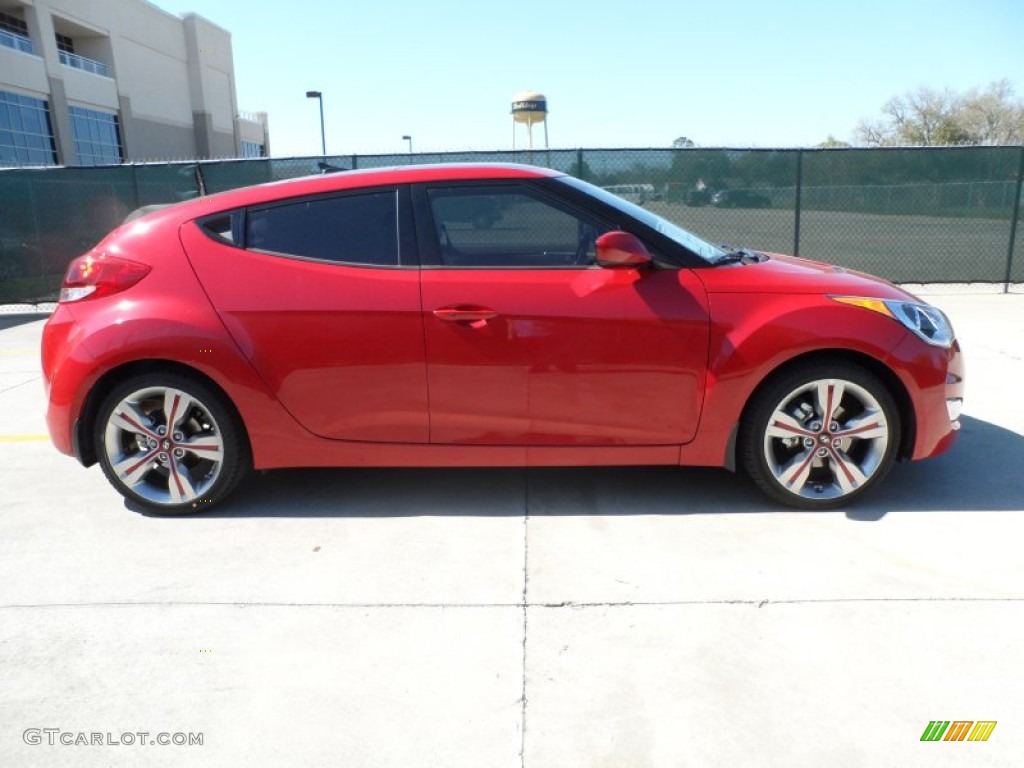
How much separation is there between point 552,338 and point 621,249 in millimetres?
502

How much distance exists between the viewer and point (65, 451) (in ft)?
12.6

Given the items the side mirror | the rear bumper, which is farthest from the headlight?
the rear bumper

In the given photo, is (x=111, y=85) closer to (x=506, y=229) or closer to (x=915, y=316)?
(x=506, y=229)

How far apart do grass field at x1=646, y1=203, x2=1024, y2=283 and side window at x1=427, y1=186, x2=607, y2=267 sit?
23.8 ft

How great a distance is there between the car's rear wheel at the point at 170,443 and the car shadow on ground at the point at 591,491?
8.3 inches

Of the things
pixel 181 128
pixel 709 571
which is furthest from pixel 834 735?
pixel 181 128

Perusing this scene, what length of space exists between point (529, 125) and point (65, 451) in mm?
37466

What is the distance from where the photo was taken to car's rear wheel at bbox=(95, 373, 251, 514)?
12.2ft

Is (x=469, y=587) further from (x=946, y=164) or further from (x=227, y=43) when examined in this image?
(x=227, y=43)

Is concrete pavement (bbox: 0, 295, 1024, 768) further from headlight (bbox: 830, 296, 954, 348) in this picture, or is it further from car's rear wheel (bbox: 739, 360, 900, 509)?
headlight (bbox: 830, 296, 954, 348)

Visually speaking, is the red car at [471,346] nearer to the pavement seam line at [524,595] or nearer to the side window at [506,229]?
the side window at [506,229]

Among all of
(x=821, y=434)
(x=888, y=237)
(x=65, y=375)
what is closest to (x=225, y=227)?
(x=65, y=375)

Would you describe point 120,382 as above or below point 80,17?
below

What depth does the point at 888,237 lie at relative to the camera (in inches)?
467
